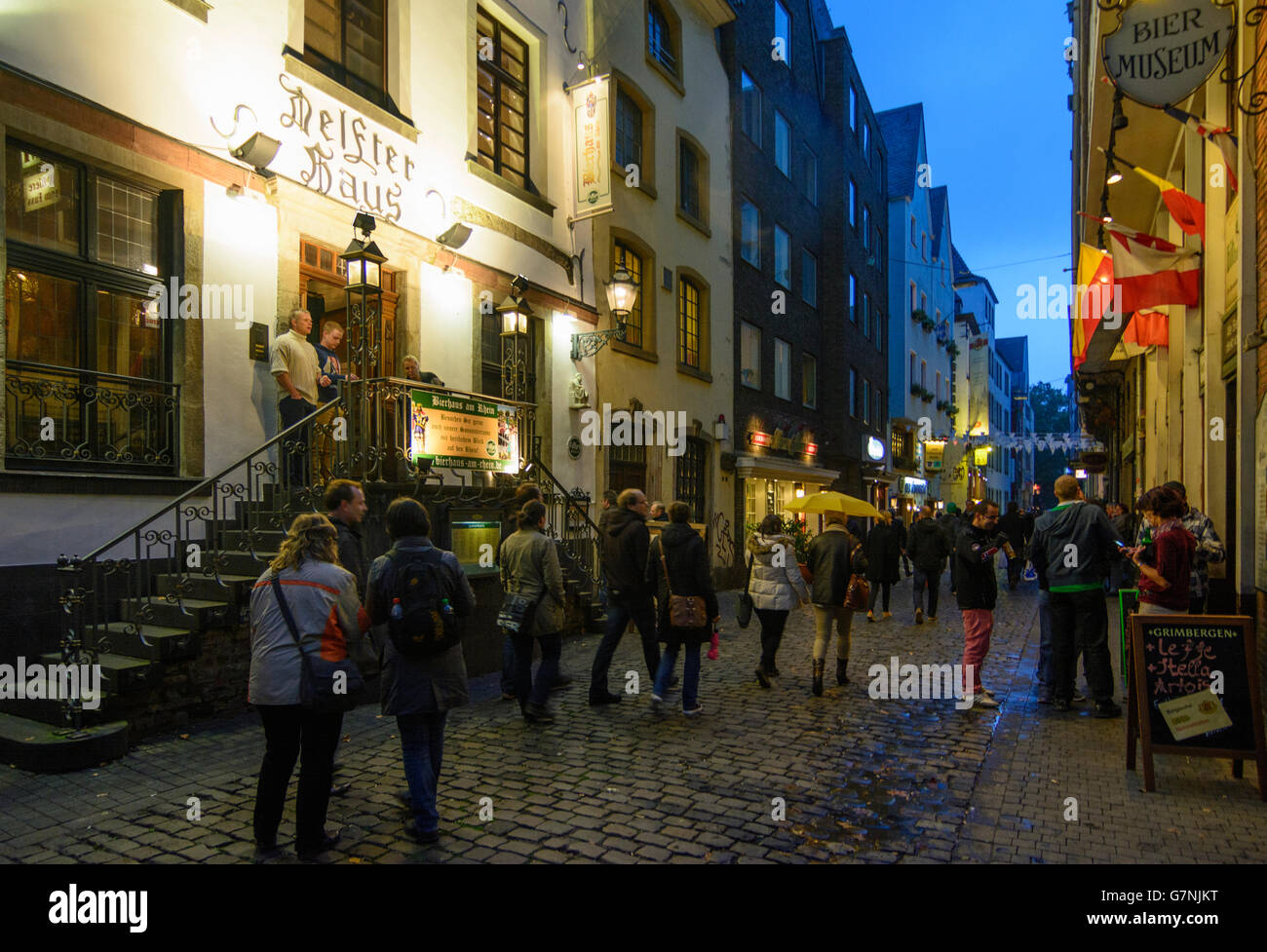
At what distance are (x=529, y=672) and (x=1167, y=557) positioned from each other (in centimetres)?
491

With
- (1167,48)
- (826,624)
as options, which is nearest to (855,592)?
(826,624)

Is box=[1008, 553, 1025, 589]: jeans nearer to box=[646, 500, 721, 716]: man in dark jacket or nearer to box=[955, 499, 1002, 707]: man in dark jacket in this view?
box=[955, 499, 1002, 707]: man in dark jacket

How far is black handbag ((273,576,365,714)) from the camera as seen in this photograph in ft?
12.7

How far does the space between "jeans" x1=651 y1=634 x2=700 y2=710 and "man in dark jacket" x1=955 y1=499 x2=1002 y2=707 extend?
7.92 ft

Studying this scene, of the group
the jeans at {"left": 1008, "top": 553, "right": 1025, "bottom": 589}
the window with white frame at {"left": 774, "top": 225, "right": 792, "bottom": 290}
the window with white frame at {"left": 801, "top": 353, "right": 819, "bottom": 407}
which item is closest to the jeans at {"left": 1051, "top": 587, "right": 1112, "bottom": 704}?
A: the jeans at {"left": 1008, "top": 553, "right": 1025, "bottom": 589}

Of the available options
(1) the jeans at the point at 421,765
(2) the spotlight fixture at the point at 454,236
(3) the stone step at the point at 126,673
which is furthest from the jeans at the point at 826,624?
(2) the spotlight fixture at the point at 454,236

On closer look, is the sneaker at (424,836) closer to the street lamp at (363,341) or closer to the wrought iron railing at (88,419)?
the street lamp at (363,341)

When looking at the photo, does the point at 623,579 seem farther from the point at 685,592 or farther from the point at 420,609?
the point at 420,609

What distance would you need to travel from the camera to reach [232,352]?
312 inches

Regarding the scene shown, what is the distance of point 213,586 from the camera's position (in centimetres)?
659

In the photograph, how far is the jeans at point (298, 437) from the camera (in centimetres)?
776

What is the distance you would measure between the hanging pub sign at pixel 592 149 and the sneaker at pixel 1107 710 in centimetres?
954
